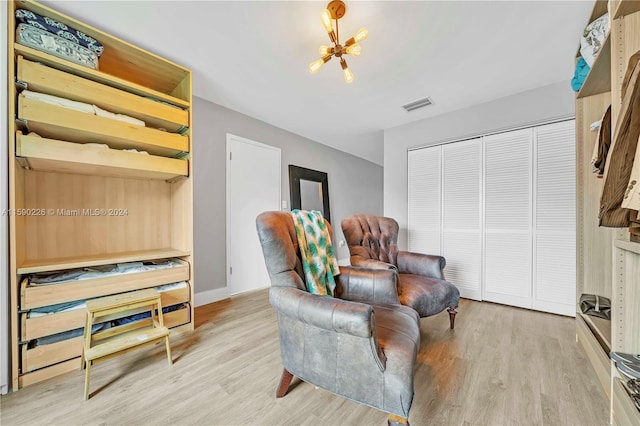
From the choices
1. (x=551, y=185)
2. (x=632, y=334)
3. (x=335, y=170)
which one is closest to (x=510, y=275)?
(x=551, y=185)

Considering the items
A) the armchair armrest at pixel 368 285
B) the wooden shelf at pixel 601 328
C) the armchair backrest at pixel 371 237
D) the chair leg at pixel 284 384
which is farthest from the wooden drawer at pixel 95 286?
the wooden shelf at pixel 601 328

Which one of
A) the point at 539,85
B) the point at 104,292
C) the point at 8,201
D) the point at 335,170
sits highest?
the point at 539,85

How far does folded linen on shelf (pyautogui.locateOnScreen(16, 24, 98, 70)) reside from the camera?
1.43 metres

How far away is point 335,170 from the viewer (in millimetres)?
4656

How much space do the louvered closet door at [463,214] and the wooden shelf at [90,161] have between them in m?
2.89

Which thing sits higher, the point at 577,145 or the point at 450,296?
the point at 577,145

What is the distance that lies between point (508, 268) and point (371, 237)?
1.58 m

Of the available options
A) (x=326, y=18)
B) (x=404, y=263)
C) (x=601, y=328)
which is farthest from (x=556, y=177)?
(x=326, y=18)

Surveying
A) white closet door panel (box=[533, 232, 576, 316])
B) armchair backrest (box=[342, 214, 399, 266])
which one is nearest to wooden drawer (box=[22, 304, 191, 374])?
armchair backrest (box=[342, 214, 399, 266])

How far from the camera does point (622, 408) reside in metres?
1.03

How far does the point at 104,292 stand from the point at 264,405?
1.32m

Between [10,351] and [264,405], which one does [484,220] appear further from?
[10,351]

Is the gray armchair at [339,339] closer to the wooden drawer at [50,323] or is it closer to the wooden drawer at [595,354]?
the wooden drawer at [595,354]

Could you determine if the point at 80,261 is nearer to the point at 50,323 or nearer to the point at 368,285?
the point at 50,323
